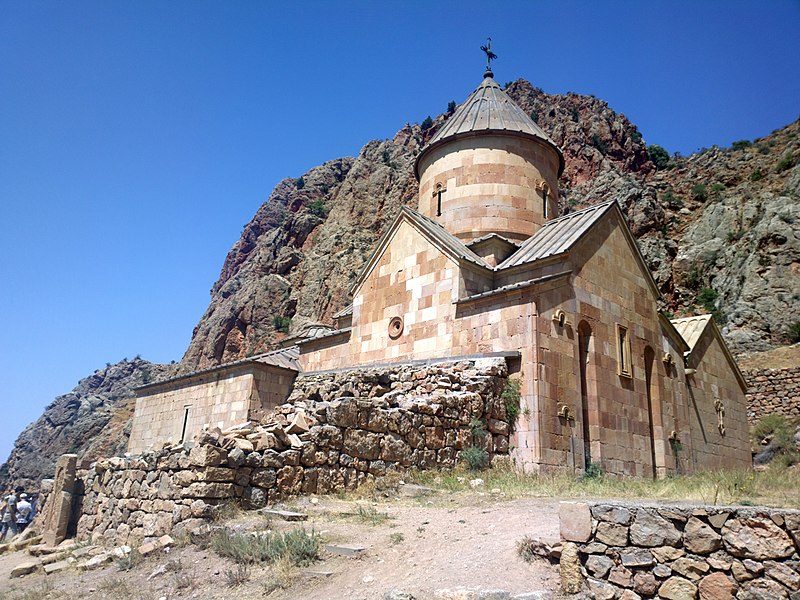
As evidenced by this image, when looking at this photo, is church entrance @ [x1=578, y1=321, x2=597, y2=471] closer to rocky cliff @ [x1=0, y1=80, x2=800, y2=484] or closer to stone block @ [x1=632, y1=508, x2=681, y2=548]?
stone block @ [x1=632, y1=508, x2=681, y2=548]

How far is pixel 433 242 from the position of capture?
12.7 meters

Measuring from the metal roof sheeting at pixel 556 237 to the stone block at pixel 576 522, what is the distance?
7677 mm

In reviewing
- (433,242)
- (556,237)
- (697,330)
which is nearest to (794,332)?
(697,330)

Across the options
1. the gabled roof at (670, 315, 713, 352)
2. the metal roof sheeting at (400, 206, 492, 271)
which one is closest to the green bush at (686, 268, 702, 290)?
the gabled roof at (670, 315, 713, 352)

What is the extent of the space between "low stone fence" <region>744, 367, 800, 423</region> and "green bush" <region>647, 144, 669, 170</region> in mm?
28296

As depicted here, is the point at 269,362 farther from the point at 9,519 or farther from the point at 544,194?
the point at 544,194

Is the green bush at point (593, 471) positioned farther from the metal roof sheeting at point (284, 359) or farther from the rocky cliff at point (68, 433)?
the rocky cliff at point (68, 433)

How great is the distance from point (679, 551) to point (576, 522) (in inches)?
27.1

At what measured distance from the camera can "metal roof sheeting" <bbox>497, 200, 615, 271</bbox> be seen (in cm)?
1198

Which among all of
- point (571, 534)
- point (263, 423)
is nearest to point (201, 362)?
point (263, 423)

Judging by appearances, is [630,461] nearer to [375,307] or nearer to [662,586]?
[375,307]

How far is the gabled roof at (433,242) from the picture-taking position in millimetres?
12320

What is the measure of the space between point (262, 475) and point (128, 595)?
1993 mm

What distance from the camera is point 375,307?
1362cm
